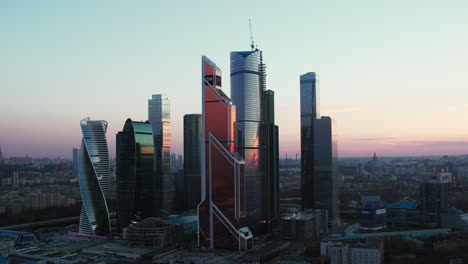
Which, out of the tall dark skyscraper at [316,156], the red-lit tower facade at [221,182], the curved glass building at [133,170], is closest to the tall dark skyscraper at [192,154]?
the curved glass building at [133,170]

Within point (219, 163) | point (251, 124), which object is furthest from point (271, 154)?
point (219, 163)

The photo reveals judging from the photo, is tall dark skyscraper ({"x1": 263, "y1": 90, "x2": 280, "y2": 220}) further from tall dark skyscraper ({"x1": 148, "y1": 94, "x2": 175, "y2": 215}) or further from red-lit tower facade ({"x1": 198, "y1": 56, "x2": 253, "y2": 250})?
tall dark skyscraper ({"x1": 148, "y1": 94, "x2": 175, "y2": 215})

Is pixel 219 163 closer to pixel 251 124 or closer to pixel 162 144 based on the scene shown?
pixel 251 124

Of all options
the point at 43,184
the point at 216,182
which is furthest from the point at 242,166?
the point at 43,184

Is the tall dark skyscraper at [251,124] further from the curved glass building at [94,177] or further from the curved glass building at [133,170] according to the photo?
the curved glass building at [94,177]

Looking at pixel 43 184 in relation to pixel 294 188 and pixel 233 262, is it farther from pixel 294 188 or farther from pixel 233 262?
pixel 233 262

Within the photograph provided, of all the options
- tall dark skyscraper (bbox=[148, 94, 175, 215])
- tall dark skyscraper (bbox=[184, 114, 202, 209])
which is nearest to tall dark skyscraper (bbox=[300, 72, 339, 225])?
tall dark skyscraper (bbox=[184, 114, 202, 209])
